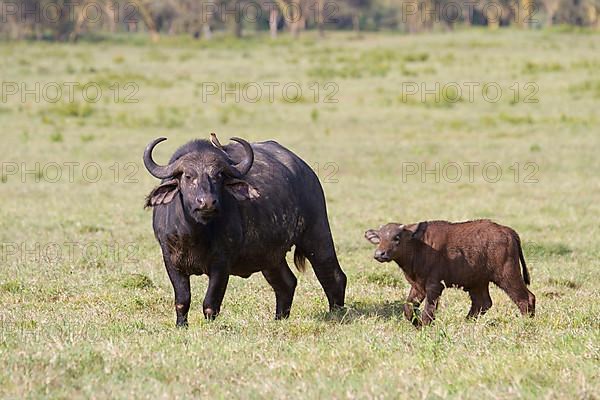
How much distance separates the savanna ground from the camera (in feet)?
20.2

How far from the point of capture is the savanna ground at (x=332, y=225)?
6.17 metres

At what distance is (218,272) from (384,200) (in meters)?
9.22

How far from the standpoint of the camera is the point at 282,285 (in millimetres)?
9344

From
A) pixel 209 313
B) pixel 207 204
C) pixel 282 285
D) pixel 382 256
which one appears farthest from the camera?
pixel 282 285

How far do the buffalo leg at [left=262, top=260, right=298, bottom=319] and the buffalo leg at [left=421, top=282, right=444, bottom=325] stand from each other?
1308 mm

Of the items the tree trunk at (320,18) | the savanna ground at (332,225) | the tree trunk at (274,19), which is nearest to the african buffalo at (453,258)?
the savanna ground at (332,225)

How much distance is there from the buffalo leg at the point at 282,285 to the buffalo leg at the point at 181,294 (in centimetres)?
113

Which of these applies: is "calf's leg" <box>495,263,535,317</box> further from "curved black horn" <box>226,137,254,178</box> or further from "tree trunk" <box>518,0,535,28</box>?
"tree trunk" <box>518,0,535,28</box>

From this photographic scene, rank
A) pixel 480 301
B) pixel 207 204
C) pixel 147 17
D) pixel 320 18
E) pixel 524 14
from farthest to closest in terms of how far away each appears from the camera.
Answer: pixel 524 14 → pixel 147 17 → pixel 320 18 → pixel 480 301 → pixel 207 204

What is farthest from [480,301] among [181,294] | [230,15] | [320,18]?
[230,15]

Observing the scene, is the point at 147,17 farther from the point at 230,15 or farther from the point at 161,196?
the point at 161,196

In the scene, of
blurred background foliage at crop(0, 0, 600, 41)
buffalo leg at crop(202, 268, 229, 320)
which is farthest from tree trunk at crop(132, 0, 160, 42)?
buffalo leg at crop(202, 268, 229, 320)

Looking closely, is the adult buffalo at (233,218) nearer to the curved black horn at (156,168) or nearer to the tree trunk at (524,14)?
the curved black horn at (156,168)

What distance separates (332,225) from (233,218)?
21.4 feet
